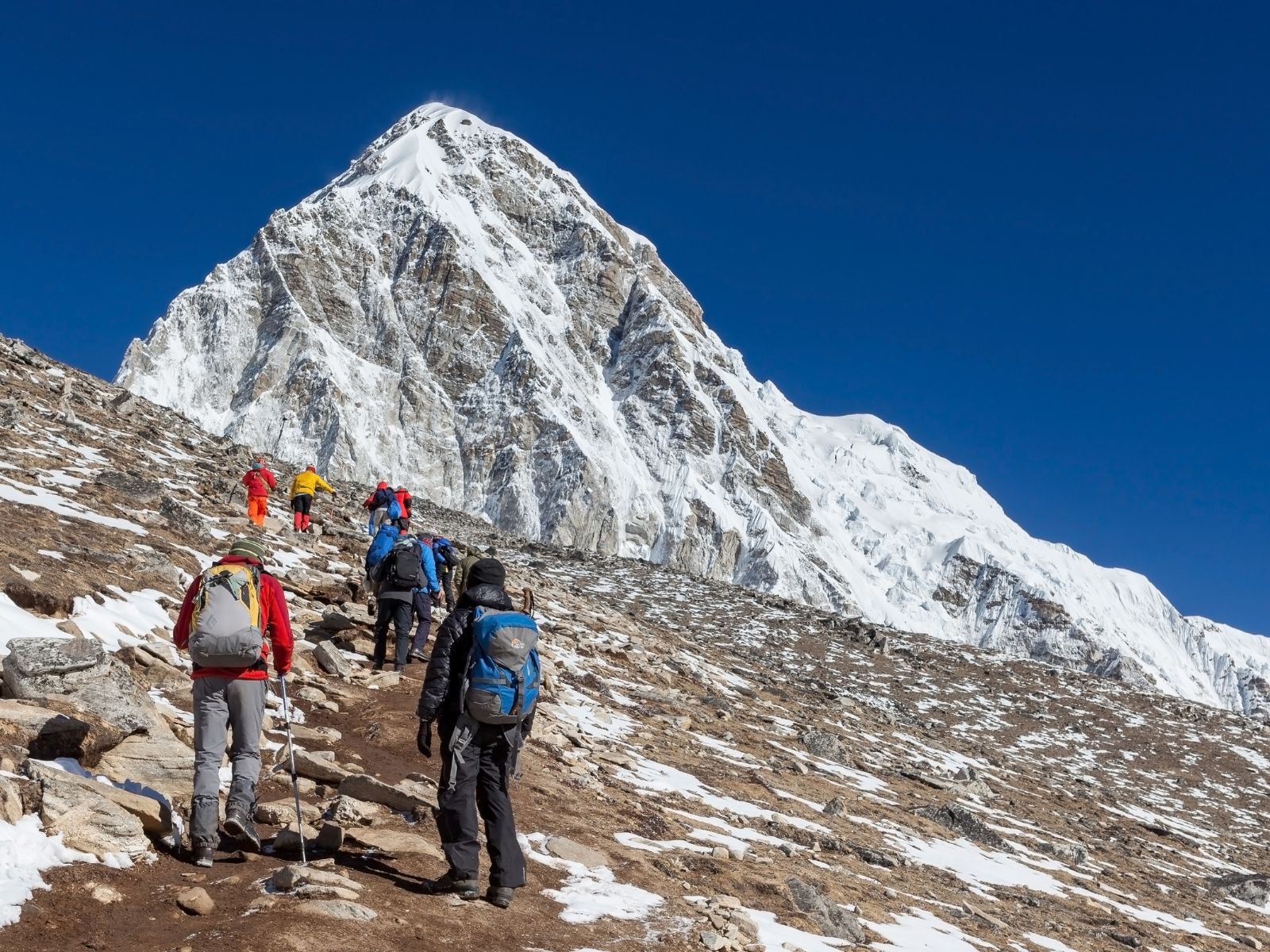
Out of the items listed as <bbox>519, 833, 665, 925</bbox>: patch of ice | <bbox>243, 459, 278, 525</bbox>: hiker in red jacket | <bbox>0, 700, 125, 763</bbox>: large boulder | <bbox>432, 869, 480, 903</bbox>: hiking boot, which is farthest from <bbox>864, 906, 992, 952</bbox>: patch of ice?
<bbox>243, 459, 278, 525</bbox>: hiker in red jacket

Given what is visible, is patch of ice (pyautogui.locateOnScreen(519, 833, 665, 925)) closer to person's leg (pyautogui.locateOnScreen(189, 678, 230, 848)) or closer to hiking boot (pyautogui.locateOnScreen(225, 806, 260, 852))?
hiking boot (pyautogui.locateOnScreen(225, 806, 260, 852))

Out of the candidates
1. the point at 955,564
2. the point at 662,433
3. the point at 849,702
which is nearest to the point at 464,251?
the point at 662,433

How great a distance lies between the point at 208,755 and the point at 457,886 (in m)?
2.06

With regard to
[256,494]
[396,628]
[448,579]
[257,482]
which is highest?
[257,482]

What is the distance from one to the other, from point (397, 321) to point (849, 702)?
90.1 meters

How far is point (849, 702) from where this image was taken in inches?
1059

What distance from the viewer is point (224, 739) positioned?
7102 mm

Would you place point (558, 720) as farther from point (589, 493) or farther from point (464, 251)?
point (464, 251)

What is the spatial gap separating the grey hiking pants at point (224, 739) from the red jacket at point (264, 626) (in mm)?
63

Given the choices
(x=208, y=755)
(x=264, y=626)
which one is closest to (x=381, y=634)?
(x=264, y=626)

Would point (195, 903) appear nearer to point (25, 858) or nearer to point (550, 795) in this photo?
point (25, 858)

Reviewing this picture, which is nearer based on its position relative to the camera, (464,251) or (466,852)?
(466,852)

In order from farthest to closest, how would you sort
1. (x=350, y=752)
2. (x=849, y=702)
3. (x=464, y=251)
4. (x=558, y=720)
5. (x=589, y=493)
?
1. (x=464, y=251)
2. (x=589, y=493)
3. (x=849, y=702)
4. (x=558, y=720)
5. (x=350, y=752)

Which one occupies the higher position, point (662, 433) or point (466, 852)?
point (662, 433)
